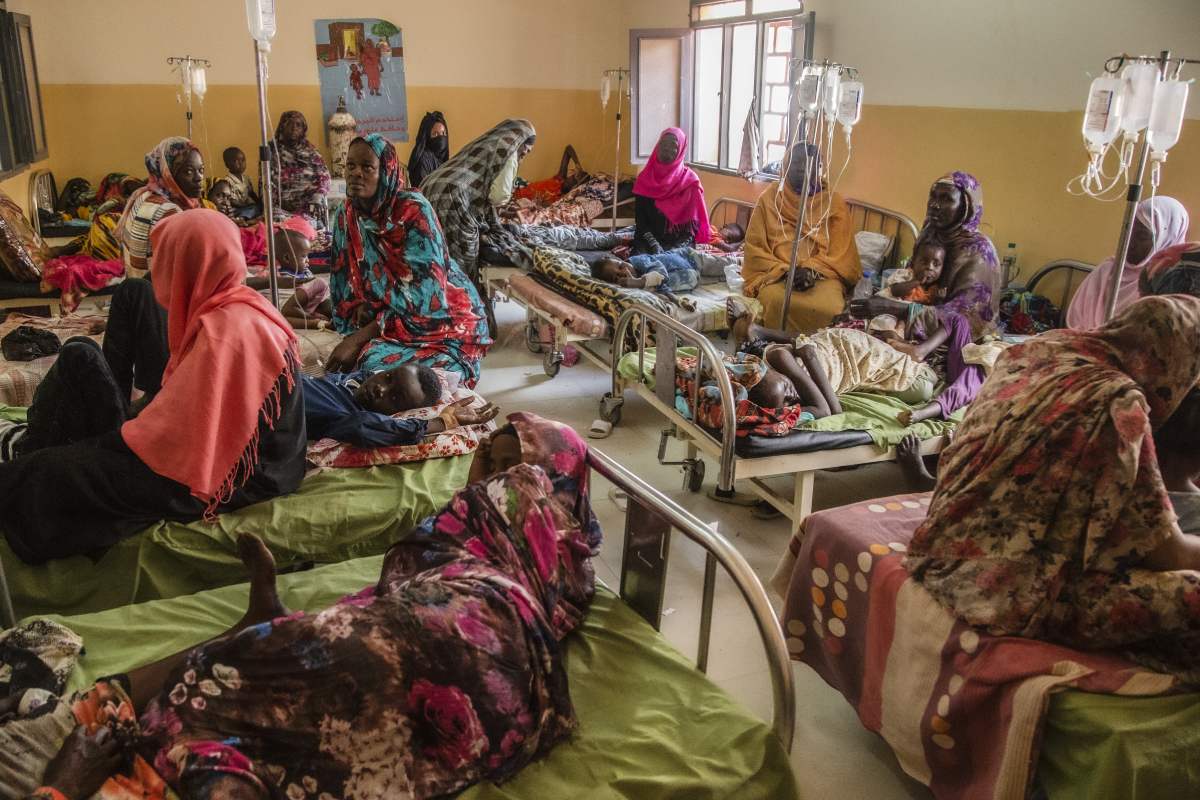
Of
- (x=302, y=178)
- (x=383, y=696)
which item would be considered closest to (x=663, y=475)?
(x=383, y=696)

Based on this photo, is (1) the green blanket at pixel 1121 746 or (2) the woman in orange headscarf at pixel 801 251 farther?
(2) the woman in orange headscarf at pixel 801 251

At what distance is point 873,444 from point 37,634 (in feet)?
9.51

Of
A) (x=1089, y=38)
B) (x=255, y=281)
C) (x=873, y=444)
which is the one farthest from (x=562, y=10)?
(x=873, y=444)

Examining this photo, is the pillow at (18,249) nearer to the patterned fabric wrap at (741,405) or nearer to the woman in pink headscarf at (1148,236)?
the patterned fabric wrap at (741,405)

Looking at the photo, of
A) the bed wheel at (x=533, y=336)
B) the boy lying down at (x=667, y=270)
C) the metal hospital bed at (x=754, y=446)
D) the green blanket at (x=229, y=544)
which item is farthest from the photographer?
the bed wheel at (x=533, y=336)

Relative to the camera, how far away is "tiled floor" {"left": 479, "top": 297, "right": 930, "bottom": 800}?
2.60 metres

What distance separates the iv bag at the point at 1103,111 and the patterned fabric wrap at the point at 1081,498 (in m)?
1.12

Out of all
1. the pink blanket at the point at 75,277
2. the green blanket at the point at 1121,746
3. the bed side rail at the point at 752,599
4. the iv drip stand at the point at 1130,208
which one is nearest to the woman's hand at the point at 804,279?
the iv drip stand at the point at 1130,208

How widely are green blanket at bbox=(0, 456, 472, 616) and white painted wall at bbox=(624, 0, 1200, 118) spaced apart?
3.96m

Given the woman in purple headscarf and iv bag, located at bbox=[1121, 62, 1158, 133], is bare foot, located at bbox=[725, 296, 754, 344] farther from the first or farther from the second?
iv bag, located at bbox=[1121, 62, 1158, 133]

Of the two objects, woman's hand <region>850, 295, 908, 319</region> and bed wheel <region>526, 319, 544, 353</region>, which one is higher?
woman's hand <region>850, 295, 908, 319</region>

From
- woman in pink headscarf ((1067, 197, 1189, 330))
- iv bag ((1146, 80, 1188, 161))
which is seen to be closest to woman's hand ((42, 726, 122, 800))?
iv bag ((1146, 80, 1188, 161))

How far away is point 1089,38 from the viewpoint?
4.68 metres

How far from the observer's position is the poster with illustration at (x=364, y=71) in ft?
30.5
